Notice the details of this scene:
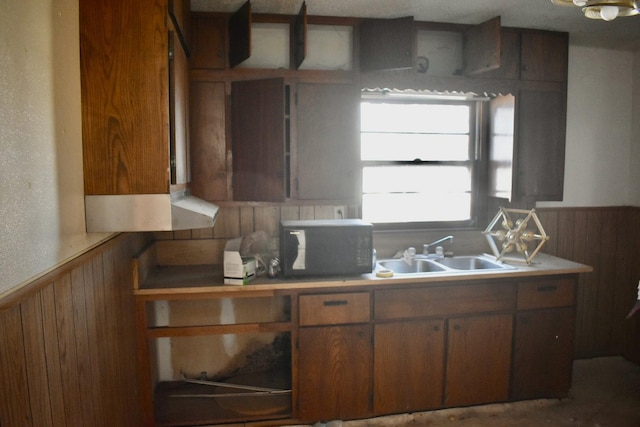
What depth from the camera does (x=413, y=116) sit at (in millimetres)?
3127

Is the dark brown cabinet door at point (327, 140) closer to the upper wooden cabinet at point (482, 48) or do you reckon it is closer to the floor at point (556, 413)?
the upper wooden cabinet at point (482, 48)

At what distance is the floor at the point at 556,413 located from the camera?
8.51ft

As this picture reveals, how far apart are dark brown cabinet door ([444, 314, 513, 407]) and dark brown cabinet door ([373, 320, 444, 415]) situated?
8 cm

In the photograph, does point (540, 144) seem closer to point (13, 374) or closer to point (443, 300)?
point (443, 300)

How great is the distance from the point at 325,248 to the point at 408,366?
85 centimetres

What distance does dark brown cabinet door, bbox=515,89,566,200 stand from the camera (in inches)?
120

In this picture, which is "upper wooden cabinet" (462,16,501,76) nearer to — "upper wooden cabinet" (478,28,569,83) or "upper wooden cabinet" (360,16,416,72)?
"upper wooden cabinet" (478,28,569,83)

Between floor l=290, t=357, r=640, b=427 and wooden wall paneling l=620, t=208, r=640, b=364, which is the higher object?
wooden wall paneling l=620, t=208, r=640, b=364

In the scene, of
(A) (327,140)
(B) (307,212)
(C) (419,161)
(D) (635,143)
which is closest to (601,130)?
(D) (635,143)

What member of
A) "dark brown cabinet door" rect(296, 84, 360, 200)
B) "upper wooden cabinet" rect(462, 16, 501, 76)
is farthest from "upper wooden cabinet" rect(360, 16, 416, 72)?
"upper wooden cabinet" rect(462, 16, 501, 76)

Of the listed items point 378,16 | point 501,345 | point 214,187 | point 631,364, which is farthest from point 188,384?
point 631,364

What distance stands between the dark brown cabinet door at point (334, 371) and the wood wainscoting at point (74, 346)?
90 centimetres

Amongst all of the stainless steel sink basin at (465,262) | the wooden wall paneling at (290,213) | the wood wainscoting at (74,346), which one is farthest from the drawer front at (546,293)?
the wood wainscoting at (74,346)

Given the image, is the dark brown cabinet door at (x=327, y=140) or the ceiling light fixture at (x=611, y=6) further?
the dark brown cabinet door at (x=327, y=140)
